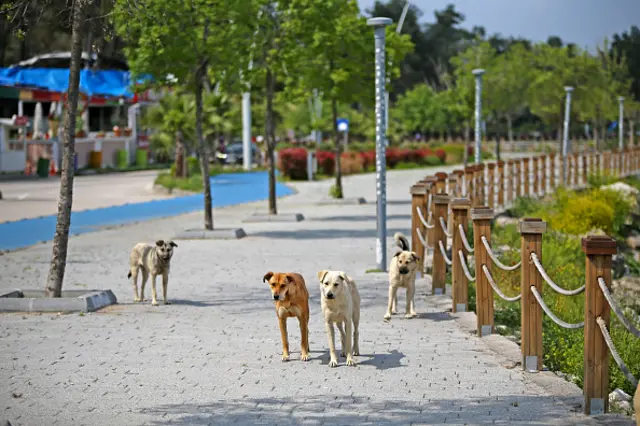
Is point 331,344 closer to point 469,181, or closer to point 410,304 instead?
point 410,304

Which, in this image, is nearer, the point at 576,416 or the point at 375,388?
the point at 576,416

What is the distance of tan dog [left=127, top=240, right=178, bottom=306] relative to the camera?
13.7 metres

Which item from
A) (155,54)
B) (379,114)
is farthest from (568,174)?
(379,114)

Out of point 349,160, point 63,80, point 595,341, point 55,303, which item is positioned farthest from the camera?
point 63,80

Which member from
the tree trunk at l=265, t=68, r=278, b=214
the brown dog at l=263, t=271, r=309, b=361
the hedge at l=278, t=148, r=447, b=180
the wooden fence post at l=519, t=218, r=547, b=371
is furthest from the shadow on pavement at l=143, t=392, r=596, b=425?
the hedge at l=278, t=148, r=447, b=180

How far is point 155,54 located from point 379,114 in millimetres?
6532

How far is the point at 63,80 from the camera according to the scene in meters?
68.8

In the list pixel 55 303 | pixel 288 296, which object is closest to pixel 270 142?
pixel 55 303

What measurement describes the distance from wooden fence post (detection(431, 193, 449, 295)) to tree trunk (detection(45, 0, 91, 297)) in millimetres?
4547

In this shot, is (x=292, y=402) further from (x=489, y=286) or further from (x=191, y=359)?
(x=489, y=286)

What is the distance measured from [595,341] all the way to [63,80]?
6355 cm

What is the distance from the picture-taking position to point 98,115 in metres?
78.7

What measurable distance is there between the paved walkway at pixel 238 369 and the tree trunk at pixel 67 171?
2.17ft

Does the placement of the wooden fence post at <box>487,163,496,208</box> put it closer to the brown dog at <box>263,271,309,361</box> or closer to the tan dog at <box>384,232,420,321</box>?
the tan dog at <box>384,232,420,321</box>
